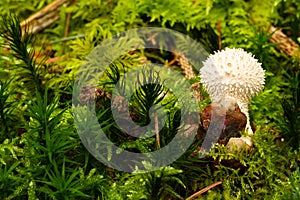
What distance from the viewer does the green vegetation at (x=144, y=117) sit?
1.56 metres

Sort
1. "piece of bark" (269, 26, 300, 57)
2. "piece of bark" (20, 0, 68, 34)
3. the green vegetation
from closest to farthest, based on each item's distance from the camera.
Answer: the green vegetation, "piece of bark" (269, 26, 300, 57), "piece of bark" (20, 0, 68, 34)

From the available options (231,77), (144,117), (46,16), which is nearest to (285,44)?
(231,77)

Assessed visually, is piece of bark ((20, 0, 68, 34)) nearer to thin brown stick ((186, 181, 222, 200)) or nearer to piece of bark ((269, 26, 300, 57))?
piece of bark ((269, 26, 300, 57))

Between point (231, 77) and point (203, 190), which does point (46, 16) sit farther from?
point (203, 190)

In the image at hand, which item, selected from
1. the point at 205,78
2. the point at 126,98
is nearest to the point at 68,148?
the point at 126,98

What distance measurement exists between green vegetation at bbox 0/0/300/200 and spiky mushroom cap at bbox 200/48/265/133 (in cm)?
16

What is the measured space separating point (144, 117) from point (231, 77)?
37 cm

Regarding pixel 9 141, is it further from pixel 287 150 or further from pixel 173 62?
pixel 287 150

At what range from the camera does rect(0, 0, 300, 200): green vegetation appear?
156 centimetres

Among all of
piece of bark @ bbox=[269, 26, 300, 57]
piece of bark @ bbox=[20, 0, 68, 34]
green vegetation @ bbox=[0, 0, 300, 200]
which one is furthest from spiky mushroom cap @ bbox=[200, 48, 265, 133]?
piece of bark @ bbox=[20, 0, 68, 34]

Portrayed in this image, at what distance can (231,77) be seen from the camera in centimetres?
169

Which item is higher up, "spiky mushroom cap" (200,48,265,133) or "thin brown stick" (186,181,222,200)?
"spiky mushroom cap" (200,48,265,133)

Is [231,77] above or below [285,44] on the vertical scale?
below

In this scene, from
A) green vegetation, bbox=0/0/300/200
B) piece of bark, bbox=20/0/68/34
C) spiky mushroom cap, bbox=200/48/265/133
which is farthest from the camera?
piece of bark, bbox=20/0/68/34
